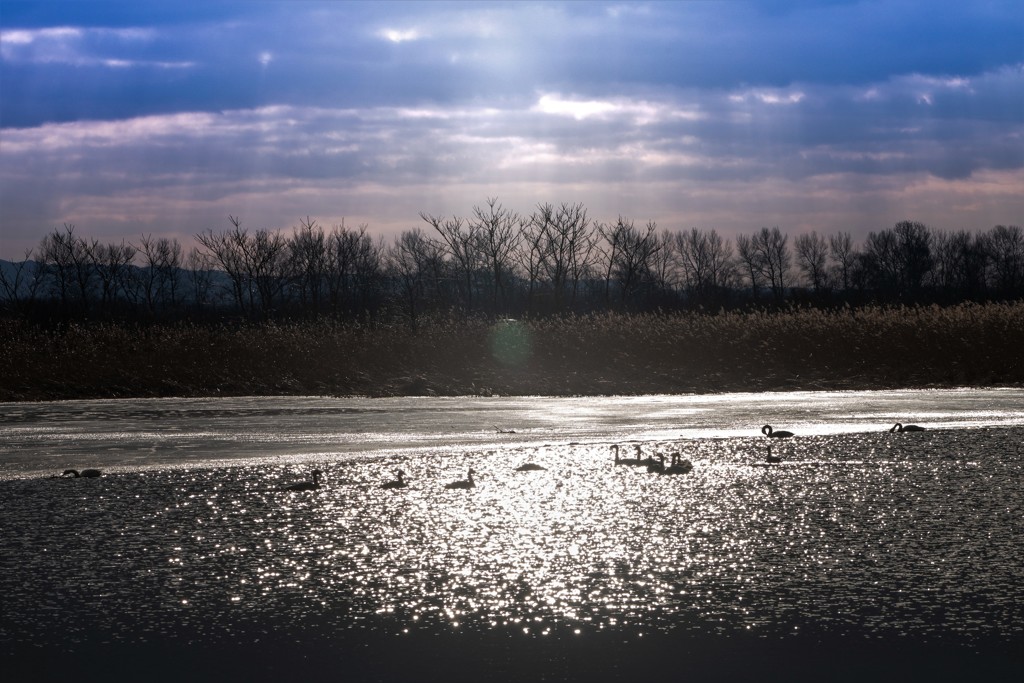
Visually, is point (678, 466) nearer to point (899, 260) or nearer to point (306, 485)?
point (306, 485)

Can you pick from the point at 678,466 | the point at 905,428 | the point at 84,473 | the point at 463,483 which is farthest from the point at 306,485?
the point at 905,428

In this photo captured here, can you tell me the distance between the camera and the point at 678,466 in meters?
9.49

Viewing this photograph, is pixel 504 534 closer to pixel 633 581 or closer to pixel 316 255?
pixel 633 581

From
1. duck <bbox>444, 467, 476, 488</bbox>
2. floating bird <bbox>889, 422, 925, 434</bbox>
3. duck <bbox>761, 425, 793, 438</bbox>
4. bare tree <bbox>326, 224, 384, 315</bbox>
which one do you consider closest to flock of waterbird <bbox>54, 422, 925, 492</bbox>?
duck <bbox>444, 467, 476, 488</bbox>

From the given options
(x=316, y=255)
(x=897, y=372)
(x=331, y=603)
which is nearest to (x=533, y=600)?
(x=331, y=603)

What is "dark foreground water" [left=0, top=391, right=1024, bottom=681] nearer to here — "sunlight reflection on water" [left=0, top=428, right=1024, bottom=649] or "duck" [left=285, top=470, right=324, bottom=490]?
"sunlight reflection on water" [left=0, top=428, right=1024, bottom=649]

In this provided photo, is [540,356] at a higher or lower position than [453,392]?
higher

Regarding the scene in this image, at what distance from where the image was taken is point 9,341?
24.3 m

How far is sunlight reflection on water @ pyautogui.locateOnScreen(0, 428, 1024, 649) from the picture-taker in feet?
16.6

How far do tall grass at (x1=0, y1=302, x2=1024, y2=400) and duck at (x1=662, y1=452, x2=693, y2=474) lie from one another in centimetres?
1062

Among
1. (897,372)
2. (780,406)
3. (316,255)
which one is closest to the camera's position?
(780,406)

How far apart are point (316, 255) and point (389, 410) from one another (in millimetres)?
75985

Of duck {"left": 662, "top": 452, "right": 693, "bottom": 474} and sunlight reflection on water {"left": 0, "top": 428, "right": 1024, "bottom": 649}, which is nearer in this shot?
sunlight reflection on water {"left": 0, "top": 428, "right": 1024, "bottom": 649}

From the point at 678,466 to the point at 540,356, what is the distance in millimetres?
14642
